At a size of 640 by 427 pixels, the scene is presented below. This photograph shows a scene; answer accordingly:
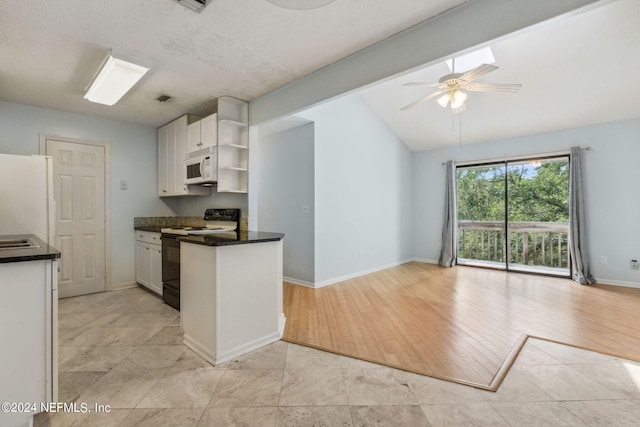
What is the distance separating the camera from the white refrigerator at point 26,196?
262cm

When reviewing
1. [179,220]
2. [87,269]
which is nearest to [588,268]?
[179,220]

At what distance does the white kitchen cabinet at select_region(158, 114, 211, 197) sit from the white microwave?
19cm

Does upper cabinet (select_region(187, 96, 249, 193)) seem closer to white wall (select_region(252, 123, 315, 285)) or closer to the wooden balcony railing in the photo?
white wall (select_region(252, 123, 315, 285))

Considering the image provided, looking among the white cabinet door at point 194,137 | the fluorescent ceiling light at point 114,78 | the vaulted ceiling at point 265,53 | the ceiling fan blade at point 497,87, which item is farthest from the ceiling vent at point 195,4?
the ceiling fan blade at point 497,87

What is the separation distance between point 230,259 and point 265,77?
1838mm

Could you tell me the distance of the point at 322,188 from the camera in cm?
428

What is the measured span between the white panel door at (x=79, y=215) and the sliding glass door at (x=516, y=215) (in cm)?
634

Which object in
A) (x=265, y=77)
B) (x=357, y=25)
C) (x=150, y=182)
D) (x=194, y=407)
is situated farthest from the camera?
(x=150, y=182)

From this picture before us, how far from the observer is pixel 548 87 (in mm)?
3941

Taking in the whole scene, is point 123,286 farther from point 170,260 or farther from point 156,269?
point 170,260

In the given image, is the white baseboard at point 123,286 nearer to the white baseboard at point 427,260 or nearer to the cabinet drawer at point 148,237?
the cabinet drawer at point 148,237

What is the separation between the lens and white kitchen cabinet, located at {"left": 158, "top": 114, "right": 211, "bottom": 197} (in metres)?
4.00

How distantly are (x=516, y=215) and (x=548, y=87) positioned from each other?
2.31 metres

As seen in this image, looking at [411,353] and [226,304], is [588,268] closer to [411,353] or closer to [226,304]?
[411,353]
